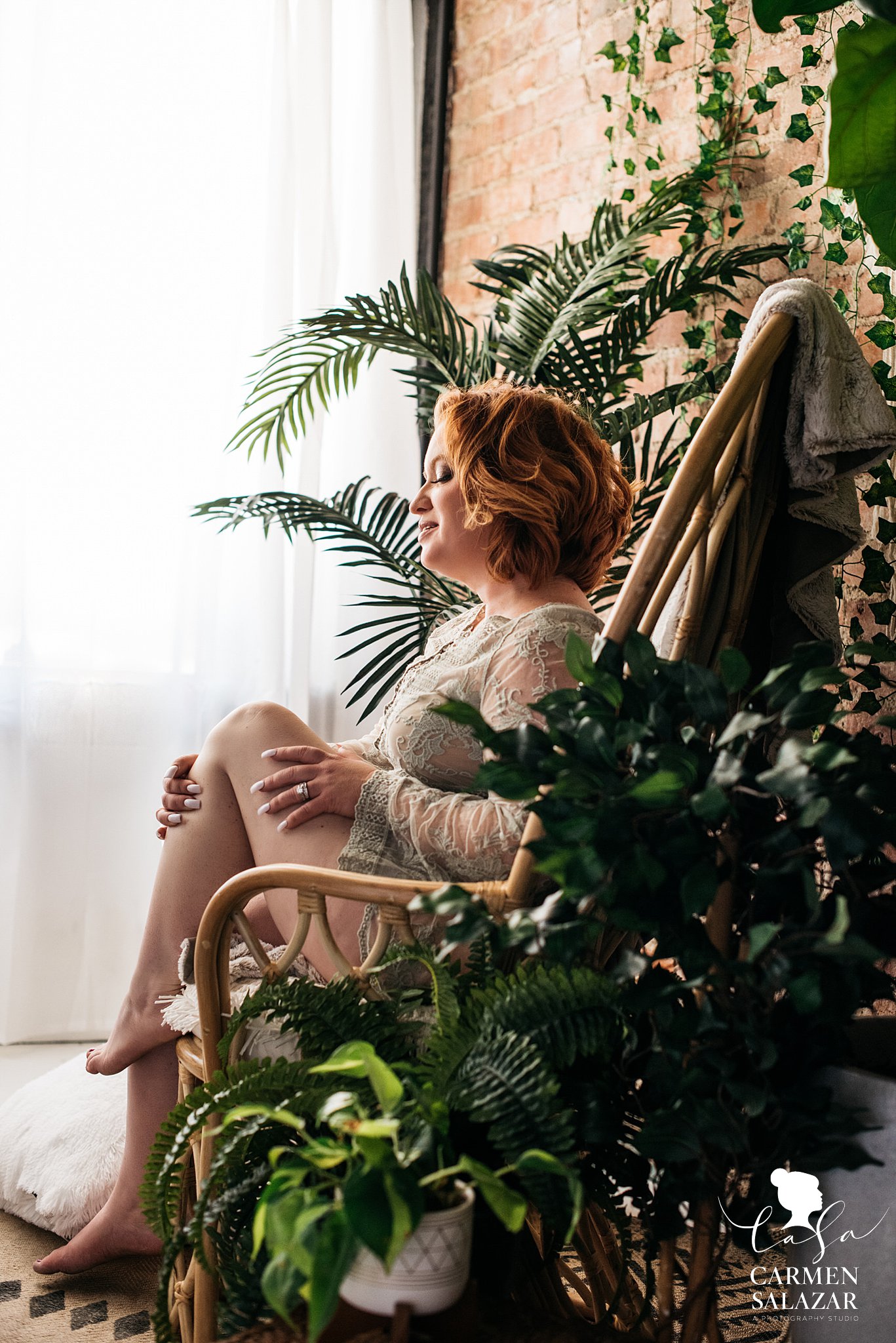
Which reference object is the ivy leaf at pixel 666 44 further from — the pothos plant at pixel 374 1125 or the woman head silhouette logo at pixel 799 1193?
the woman head silhouette logo at pixel 799 1193

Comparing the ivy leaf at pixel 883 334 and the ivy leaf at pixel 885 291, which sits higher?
the ivy leaf at pixel 885 291

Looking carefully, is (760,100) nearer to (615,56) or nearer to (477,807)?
(615,56)

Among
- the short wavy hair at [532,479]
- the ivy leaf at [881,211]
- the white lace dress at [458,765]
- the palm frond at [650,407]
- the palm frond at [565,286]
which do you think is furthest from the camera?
the palm frond at [565,286]

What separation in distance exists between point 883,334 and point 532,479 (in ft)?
2.05

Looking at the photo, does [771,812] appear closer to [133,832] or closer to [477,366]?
[477,366]

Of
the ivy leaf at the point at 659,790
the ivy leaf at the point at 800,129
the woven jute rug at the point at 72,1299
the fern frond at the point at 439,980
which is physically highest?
the ivy leaf at the point at 800,129

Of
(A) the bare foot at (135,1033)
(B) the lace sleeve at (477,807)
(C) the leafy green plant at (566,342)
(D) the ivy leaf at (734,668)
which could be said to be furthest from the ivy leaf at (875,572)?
(A) the bare foot at (135,1033)

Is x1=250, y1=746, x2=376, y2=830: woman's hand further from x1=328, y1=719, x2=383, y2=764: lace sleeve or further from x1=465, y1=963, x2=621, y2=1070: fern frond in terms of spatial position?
x1=465, y1=963, x2=621, y2=1070: fern frond

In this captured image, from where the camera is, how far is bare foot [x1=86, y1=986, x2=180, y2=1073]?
1438 millimetres

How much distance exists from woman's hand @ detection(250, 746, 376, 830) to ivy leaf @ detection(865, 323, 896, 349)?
1.06m

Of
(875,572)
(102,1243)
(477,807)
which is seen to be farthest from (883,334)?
(102,1243)

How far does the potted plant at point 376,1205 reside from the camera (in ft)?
2.33

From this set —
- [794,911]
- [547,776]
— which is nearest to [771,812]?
[794,911]

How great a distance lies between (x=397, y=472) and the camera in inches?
119
